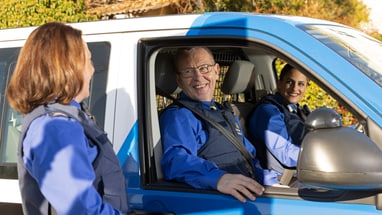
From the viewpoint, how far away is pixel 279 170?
361cm

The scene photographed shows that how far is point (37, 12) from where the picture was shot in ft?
33.5

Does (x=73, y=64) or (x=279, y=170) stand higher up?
(x=73, y=64)

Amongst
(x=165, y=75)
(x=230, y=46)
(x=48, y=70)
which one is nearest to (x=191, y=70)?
(x=165, y=75)

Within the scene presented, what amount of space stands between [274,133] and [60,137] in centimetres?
182

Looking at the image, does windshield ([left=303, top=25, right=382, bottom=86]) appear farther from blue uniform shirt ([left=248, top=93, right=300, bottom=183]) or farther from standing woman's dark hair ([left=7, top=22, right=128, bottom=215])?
standing woman's dark hair ([left=7, top=22, right=128, bottom=215])

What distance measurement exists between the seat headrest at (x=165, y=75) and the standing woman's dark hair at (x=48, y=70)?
1.11 meters

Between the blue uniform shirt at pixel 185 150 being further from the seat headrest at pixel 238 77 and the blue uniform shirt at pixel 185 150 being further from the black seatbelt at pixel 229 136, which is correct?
the seat headrest at pixel 238 77

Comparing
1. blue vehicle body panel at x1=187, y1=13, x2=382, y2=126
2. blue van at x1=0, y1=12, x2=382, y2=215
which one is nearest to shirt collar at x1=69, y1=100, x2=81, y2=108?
blue van at x1=0, y1=12, x2=382, y2=215

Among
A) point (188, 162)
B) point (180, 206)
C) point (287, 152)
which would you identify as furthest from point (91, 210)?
point (287, 152)

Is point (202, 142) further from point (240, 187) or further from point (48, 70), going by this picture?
point (48, 70)

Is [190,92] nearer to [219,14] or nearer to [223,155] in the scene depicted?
[223,155]

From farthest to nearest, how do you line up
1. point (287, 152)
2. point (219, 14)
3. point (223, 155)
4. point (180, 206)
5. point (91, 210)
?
point (287, 152)
point (223, 155)
point (219, 14)
point (180, 206)
point (91, 210)

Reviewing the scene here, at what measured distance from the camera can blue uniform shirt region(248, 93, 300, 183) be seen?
138 inches

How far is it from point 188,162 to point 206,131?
0.35m
